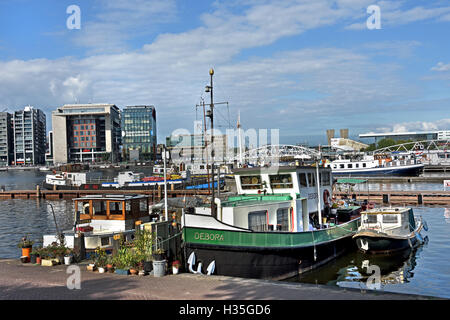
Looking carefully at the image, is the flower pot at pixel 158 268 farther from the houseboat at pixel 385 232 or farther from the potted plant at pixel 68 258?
the houseboat at pixel 385 232

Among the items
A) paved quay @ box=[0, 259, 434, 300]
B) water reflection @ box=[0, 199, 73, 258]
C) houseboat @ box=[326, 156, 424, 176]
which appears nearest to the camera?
paved quay @ box=[0, 259, 434, 300]

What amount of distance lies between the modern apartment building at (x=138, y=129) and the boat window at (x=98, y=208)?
17033cm

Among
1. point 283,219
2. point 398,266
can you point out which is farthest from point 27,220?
point 398,266

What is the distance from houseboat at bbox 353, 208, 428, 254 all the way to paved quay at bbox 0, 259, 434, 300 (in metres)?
12.1

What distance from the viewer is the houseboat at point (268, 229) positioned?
1628 cm

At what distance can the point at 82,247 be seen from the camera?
16547 mm

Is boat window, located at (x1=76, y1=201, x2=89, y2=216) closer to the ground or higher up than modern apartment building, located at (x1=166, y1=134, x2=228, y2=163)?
closer to the ground

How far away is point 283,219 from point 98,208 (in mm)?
9601

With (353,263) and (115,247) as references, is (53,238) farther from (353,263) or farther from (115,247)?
(353,263)

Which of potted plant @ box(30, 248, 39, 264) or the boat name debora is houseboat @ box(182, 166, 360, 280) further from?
potted plant @ box(30, 248, 39, 264)

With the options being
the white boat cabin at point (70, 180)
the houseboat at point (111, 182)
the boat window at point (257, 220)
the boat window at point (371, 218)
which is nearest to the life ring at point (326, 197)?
the boat window at point (371, 218)

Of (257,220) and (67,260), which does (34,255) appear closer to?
(67,260)

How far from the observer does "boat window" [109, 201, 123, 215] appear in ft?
70.6

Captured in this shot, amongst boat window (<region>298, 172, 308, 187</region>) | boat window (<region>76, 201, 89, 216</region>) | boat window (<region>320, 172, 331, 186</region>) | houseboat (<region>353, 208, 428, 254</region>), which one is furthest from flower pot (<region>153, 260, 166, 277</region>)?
houseboat (<region>353, 208, 428, 254</region>)
